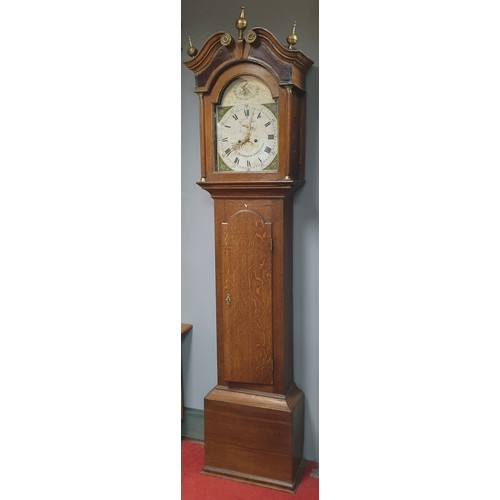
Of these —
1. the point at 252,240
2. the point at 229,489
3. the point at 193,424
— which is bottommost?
the point at 229,489

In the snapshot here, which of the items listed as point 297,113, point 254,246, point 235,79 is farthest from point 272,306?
point 235,79

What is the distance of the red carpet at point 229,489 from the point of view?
1.84 m

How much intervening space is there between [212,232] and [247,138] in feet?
1.58

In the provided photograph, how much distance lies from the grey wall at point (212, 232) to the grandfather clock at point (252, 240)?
0.24 ft

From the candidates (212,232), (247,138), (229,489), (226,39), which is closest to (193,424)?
(229,489)

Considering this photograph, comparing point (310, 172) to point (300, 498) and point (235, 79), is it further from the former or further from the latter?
point (300, 498)

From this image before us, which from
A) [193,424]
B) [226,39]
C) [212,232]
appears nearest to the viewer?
[226,39]

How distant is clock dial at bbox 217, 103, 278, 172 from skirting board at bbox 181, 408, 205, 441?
1124 mm

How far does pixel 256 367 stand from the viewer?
6.36 feet

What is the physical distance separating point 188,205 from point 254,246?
45 centimetres

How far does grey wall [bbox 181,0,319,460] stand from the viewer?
6.32 feet

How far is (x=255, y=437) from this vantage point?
6.34 feet

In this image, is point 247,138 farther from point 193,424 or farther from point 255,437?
point 193,424

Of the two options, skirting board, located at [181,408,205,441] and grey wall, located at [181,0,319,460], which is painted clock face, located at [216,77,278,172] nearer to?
grey wall, located at [181,0,319,460]
